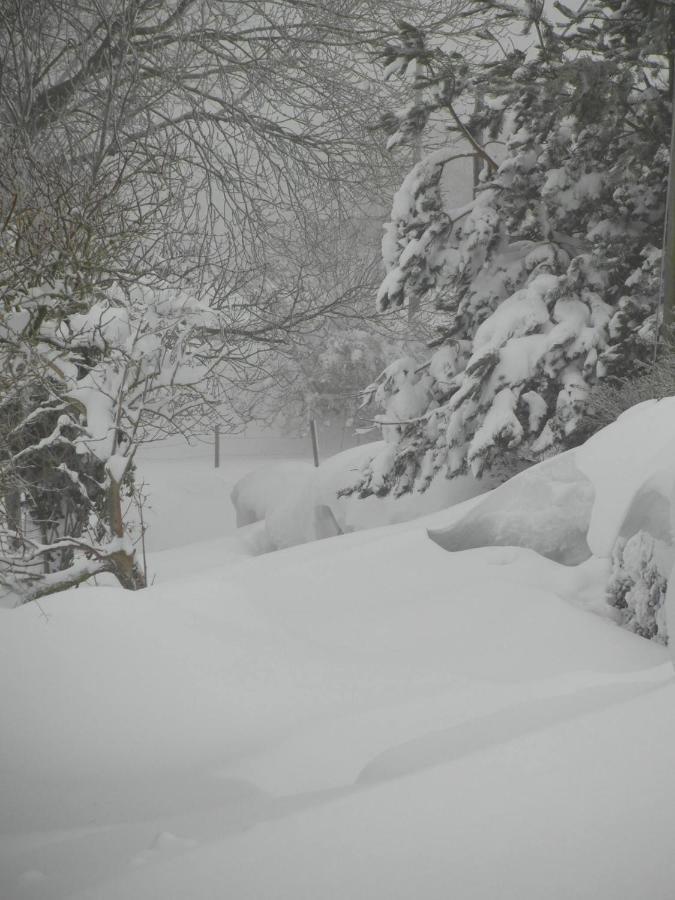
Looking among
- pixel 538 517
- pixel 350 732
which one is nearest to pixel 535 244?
pixel 538 517

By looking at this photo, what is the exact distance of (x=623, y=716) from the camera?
113 inches

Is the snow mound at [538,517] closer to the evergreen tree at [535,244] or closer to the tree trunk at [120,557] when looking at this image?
the tree trunk at [120,557]

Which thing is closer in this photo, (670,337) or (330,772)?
(330,772)

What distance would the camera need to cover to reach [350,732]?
10.2ft

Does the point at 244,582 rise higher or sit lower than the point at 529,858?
lower

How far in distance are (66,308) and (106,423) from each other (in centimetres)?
86

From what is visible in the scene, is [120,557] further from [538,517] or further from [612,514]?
[612,514]

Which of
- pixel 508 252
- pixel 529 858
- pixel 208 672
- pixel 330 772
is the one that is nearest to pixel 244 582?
pixel 208 672

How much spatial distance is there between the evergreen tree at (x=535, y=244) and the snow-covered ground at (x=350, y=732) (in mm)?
3093

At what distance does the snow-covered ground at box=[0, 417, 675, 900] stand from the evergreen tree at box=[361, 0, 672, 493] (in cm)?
309

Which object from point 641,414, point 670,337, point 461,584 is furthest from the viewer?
point 670,337

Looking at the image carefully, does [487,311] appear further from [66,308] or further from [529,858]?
[529,858]

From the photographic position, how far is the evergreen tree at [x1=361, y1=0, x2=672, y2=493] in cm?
791

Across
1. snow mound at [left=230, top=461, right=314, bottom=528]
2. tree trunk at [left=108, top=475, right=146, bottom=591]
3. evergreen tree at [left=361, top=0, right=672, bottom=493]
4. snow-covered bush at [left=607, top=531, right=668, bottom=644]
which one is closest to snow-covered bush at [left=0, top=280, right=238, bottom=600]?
tree trunk at [left=108, top=475, right=146, bottom=591]
